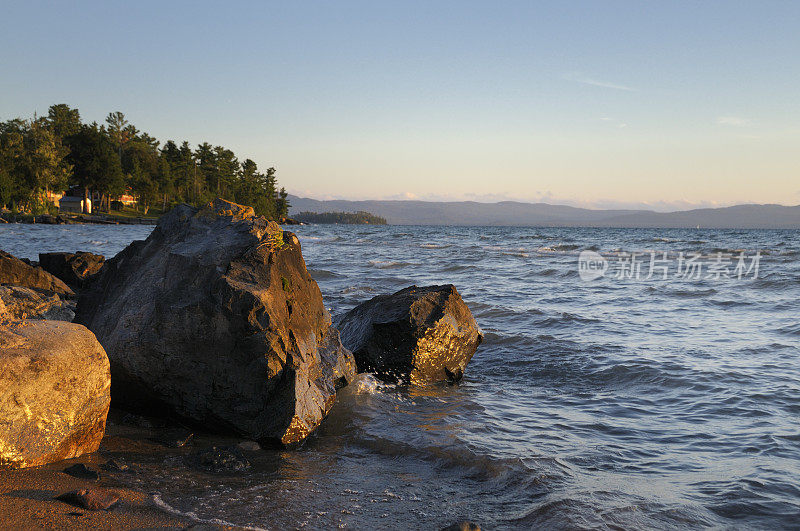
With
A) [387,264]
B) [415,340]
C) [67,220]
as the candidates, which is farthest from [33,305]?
[67,220]

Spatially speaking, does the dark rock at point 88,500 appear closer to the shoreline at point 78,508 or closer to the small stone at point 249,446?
the shoreline at point 78,508

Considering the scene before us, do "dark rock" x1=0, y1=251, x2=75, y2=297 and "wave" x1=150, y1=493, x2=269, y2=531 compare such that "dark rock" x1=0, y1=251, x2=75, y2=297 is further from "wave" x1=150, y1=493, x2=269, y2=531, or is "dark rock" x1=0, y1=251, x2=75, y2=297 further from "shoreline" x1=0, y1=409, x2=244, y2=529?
"wave" x1=150, y1=493, x2=269, y2=531

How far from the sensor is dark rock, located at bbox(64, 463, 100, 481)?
13.2 feet

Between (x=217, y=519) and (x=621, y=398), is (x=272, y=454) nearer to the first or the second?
(x=217, y=519)

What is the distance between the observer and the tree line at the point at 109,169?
7875 cm

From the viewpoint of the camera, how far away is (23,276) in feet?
37.8

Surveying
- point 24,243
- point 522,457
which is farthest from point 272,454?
point 24,243

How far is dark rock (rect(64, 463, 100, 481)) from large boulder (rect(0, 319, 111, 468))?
17 centimetres

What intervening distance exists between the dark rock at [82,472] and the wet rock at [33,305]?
13.2ft

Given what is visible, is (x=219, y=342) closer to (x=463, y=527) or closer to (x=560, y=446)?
(x=463, y=527)

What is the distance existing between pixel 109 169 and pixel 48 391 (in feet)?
338

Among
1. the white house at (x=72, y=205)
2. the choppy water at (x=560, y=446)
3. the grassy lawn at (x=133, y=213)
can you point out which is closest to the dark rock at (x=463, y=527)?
the choppy water at (x=560, y=446)

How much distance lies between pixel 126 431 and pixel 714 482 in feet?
17.1

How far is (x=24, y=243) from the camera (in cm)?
3256
